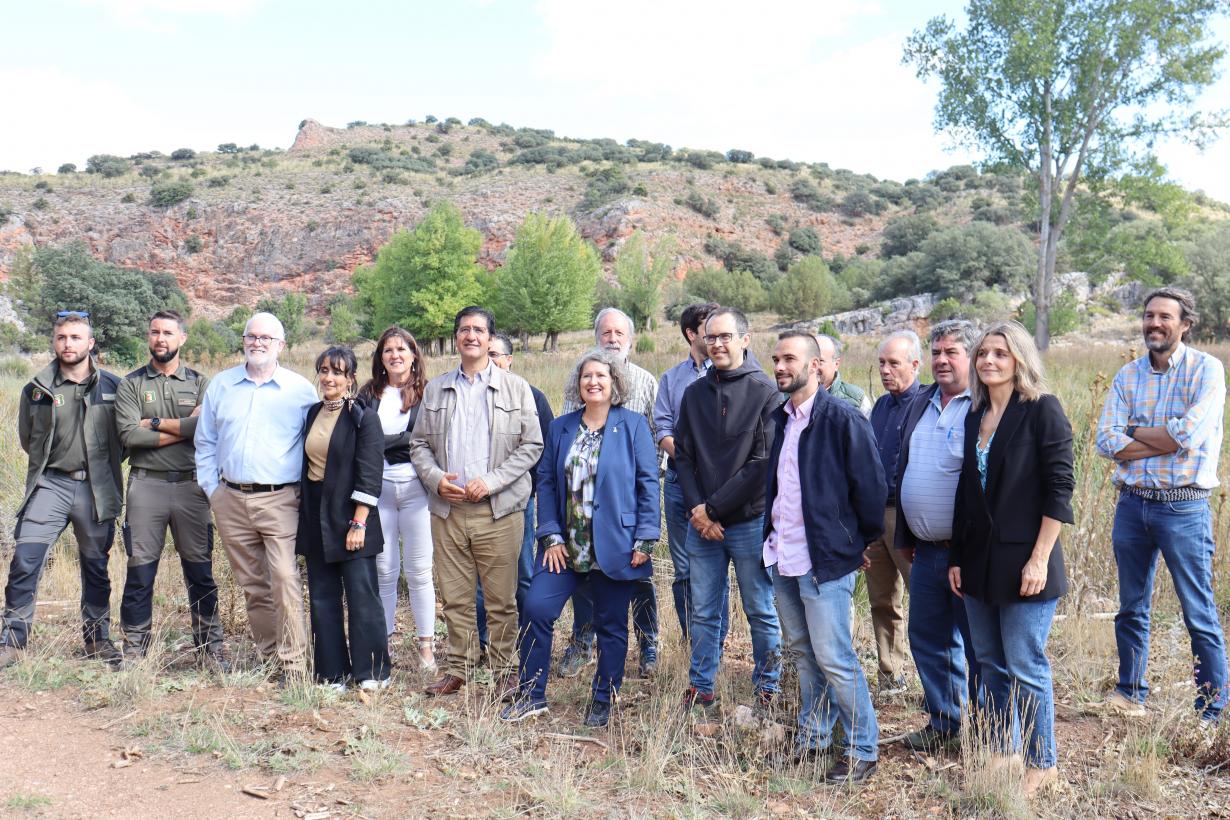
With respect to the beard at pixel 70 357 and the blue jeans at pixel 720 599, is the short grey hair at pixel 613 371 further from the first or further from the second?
the beard at pixel 70 357

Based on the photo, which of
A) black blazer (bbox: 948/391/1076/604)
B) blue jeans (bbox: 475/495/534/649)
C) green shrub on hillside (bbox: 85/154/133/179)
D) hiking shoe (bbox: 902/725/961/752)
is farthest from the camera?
green shrub on hillside (bbox: 85/154/133/179)

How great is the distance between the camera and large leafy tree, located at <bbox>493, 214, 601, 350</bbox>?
120 ft

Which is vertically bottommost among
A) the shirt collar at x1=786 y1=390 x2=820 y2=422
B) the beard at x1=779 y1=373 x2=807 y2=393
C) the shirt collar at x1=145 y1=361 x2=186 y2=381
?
the shirt collar at x1=786 y1=390 x2=820 y2=422

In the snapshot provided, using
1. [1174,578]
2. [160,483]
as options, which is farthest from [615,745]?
[160,483]

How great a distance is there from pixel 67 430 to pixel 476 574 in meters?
2.71

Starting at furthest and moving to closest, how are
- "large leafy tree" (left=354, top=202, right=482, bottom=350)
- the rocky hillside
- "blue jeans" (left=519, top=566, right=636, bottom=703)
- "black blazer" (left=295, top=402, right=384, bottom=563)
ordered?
1. the rocky hillside
2. "large leafy tree" (left=354, top=202, right=482, bottom=350)
3. "black blazer" (left=295, top=402, right=384, bottom=563)
4. "blue jeans" (left=519, top=566, right=636, bottom=703)

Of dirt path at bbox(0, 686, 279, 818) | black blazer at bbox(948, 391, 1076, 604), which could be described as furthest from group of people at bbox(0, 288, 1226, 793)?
dirt path at bbox(0, 686, 279, 818)

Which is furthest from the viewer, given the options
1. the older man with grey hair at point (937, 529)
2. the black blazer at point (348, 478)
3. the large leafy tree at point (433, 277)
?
the large leafy tree at point (433, 277)

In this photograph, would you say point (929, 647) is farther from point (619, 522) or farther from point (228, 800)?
point (228, 800)

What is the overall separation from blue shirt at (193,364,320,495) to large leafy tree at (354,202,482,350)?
3219 centimetres

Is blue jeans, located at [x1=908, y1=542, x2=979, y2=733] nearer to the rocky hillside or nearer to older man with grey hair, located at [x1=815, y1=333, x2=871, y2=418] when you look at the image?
older man with grey hair, located at [x1=815, y1=333, x2=871, y2=418]

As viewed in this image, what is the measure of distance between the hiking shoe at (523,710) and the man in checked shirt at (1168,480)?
Result: 120 inches

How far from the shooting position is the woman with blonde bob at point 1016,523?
342 centimetres

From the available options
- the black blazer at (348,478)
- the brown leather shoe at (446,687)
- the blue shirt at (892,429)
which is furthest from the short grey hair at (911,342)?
the brown leather shoe at (446,687)
